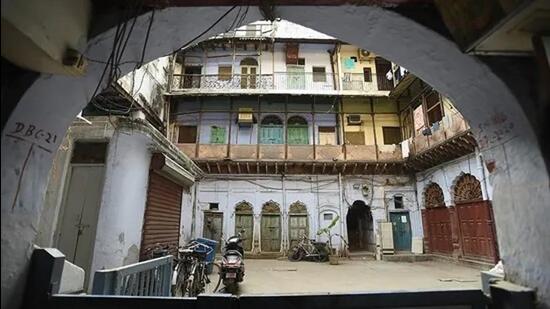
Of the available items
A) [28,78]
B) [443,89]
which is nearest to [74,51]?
[28,78]

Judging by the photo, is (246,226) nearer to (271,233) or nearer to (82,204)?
(271,233)

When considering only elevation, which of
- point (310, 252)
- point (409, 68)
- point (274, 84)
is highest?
point (274, 84)

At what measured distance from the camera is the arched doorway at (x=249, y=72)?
16.1m

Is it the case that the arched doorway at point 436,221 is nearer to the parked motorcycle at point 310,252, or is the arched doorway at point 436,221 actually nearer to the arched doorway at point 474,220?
the arched doorway at point 474,220

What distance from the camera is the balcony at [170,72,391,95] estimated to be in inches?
611

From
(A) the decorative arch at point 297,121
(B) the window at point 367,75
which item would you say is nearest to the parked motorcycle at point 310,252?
(A) the decorative arch at point 297,121

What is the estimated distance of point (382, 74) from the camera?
16844mm

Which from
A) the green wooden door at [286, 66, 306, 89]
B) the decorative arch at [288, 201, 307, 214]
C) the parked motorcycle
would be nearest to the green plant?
the parked motorcycle

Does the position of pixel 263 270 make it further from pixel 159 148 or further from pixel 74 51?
pixel 74 51

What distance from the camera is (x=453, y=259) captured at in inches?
454

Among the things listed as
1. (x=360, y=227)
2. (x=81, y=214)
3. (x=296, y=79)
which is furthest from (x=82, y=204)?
(x=360, y=227)

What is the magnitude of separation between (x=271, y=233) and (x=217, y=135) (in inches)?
220

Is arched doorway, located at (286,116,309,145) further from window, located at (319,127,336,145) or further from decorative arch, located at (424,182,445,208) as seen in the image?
decorative arch, located at (424,182,445,208)

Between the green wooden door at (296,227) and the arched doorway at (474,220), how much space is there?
637 centimetres
